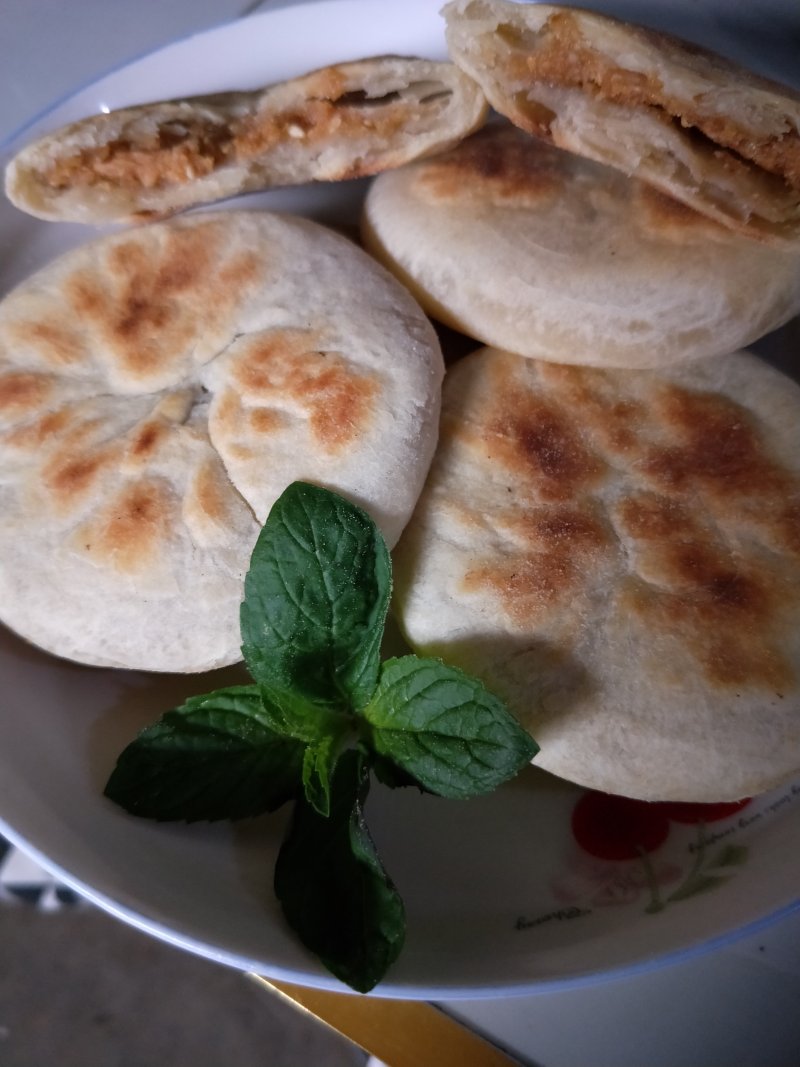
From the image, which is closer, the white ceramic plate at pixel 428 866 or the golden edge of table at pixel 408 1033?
the white ceramic plate at pixel 428 866

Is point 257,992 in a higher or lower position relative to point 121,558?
lower

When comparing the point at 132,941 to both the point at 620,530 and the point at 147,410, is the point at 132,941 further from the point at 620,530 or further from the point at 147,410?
the point at 620,530

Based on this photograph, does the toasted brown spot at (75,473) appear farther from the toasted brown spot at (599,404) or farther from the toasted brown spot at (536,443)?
the toasted brown spot at (599,404)

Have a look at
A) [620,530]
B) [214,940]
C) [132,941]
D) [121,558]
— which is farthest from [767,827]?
A: [132,941]

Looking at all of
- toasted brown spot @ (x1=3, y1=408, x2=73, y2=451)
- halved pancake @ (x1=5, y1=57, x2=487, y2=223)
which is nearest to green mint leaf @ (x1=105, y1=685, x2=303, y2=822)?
toasted brown spot @ (x1=3, y1=408, x2=73, y2=451)

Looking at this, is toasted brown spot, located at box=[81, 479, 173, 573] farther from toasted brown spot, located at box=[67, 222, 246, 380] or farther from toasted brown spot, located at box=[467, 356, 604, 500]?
toasted brown spot, located at box=[467, 356, 604, 500]

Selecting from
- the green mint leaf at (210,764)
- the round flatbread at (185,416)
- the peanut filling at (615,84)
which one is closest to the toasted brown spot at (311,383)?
the round flatbread at (185,416)
